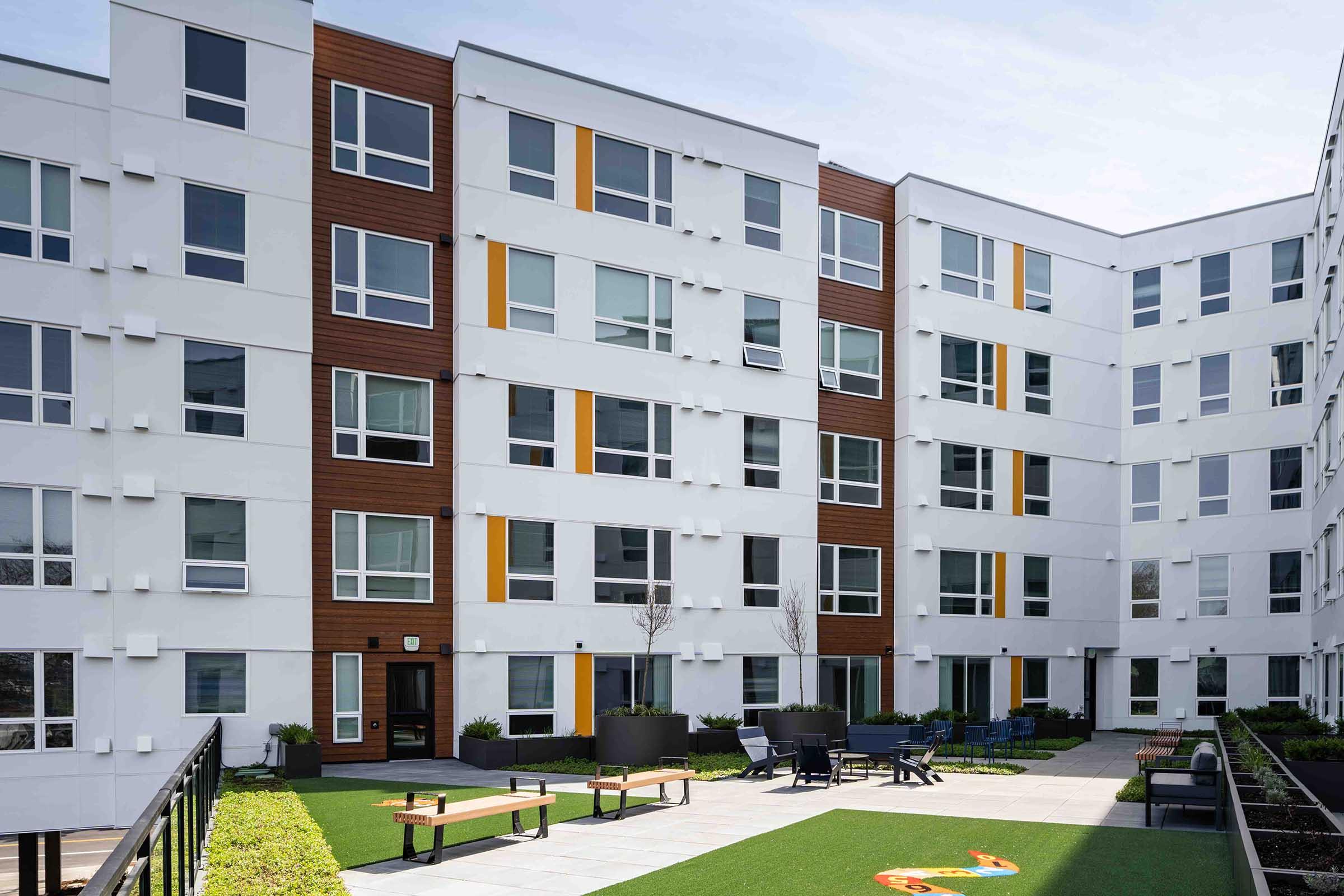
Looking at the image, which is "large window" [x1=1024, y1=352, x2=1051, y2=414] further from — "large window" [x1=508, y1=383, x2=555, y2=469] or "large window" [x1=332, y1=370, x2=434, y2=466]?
"large window" [x1=332, y1=370, x2=434, y2=466]

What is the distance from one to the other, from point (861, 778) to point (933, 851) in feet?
24.2

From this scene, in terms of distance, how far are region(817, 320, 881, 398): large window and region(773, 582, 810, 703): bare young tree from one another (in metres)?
5.24

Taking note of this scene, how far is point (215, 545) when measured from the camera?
2055 cm

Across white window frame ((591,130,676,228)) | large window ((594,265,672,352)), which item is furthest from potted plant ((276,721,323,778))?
white window frame ((591,130,676,228))

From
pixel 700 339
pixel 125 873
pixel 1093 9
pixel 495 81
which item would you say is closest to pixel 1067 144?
pixel 1093 9

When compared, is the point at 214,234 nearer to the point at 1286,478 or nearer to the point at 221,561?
the point at 221,561

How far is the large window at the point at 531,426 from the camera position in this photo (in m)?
23.6

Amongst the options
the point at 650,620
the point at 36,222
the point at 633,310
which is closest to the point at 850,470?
the point at 633,310

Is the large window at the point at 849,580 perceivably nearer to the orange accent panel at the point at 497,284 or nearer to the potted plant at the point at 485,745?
the potted plant at the point at 485,745

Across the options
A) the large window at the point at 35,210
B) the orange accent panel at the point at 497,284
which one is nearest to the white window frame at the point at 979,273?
the orange accent panel at the point at 497,284

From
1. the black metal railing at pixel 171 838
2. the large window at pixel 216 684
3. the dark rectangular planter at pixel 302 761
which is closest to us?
the black metal railing at pixel 171 838

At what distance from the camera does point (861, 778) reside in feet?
63.3

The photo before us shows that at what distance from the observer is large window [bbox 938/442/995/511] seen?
1168 inches

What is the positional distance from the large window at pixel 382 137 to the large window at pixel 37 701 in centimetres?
→ 1044
